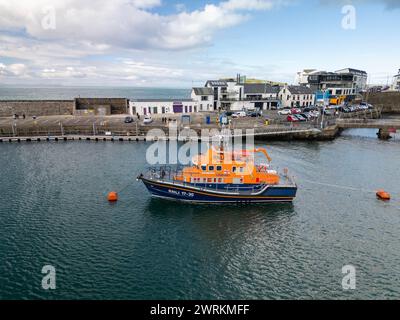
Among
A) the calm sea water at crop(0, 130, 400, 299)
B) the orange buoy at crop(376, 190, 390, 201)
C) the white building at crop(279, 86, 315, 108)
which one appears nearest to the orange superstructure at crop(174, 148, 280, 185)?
the calm sea water at crop(0, 130, 400, 299)

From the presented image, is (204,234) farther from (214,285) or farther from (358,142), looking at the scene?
(358,142)

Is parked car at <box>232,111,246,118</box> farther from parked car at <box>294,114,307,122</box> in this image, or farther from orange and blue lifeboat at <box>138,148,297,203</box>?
orange and blue lifeboat at <box>138,148,297,203</box>

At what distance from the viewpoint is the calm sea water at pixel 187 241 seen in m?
18.2

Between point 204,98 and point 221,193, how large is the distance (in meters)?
53.9

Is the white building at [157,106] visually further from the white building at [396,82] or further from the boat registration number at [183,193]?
the white building at [396,82]

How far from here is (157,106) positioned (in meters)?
71.0

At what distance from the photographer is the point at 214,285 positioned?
1830 centimetres

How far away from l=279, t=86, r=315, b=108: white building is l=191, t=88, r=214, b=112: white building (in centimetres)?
2568

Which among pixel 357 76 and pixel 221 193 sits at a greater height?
pixel 357 76

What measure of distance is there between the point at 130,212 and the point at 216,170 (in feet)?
31.3

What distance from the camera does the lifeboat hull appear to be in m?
28.4

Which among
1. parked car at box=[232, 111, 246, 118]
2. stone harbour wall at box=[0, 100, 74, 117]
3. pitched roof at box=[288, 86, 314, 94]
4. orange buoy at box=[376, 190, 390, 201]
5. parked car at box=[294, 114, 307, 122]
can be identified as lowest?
orange buoy at box=[376, 190, 390, 201]

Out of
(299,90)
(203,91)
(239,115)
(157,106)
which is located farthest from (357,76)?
(157,106)

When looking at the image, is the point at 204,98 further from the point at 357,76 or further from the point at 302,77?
the point at 357,76
